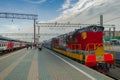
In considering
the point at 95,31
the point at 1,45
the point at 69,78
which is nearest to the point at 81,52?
the point at 95,31

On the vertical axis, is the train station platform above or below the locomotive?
below

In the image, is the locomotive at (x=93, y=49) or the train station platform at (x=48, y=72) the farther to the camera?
the locomotive at (x=93, y=49)

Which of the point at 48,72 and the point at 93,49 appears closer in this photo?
the point at 48,72

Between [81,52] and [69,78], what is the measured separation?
27.0 ft

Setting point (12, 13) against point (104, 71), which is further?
point (12, 13)

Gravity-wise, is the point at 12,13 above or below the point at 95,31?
above

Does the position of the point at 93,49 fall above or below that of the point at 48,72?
above

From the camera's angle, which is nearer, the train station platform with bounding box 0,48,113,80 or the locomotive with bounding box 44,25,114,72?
the train station platform with bounding box 0,48,113,80

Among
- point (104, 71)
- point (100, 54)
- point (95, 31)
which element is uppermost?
point (95, 31)

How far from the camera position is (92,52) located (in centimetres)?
1786

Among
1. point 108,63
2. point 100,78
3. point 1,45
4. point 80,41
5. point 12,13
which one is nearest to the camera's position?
point 100,78

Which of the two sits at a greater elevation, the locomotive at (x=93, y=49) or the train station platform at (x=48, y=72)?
the locomotive at (x=93, y=49)

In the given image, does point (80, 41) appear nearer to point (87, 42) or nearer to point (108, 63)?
point (87, 42)

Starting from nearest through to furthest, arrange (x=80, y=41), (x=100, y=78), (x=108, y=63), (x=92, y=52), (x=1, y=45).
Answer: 1. (x=100, y=78)
2. (x=108, y=63)
3. (x=92, y=52)
4. (x=80, y=41)
5. (x=1, y=45)
